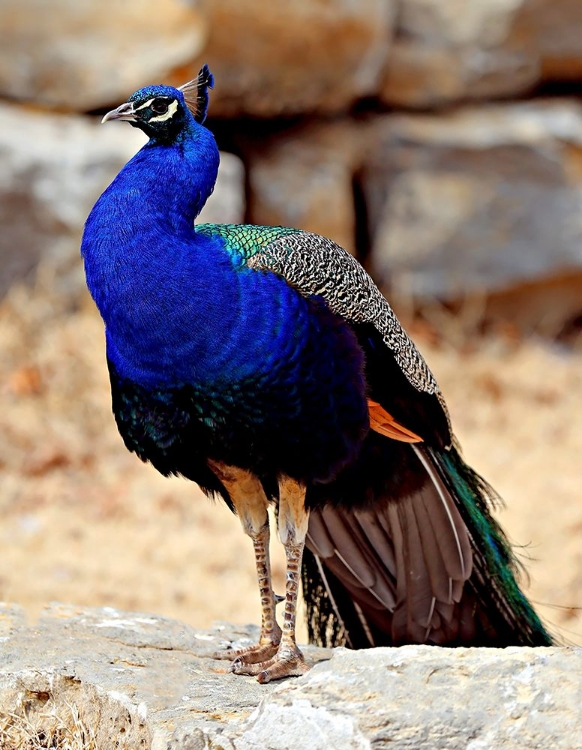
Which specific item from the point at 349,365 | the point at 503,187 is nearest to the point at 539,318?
the point at 503,187

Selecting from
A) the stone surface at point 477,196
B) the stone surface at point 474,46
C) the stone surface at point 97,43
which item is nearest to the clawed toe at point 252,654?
the stone surface at point 97,43

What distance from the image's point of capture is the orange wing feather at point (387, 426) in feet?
8.44

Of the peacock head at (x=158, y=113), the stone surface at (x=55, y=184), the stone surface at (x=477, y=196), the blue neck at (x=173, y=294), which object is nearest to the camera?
the blue neck at (x=173, y=294)

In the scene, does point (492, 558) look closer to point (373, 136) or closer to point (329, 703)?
point (329, 703)

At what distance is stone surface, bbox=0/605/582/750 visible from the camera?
5.78 ft

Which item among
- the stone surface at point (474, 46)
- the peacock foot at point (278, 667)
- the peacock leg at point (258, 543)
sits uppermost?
the stone surface at point (474, 46)

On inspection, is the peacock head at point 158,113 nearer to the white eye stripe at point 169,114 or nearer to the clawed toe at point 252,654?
the white eye stripe at point 169,114

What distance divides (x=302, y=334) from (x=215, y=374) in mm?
→ 205

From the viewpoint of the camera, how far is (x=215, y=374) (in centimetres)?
228

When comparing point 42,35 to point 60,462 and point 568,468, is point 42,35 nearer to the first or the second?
point 60,462

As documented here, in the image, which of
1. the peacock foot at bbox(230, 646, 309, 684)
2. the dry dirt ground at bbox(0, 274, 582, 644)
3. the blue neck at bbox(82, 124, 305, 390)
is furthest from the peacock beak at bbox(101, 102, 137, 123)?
the dry dirt ground at bbox(0, 274, 582, 644)

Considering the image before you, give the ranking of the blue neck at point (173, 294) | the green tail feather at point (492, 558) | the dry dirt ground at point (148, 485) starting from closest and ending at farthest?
the blue neck at point (173, 294)
the green tail feather at point (492, 558)
the dry dirt ground at point (148, 485)

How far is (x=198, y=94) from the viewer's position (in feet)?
8.63

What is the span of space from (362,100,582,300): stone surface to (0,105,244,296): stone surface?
113cm
